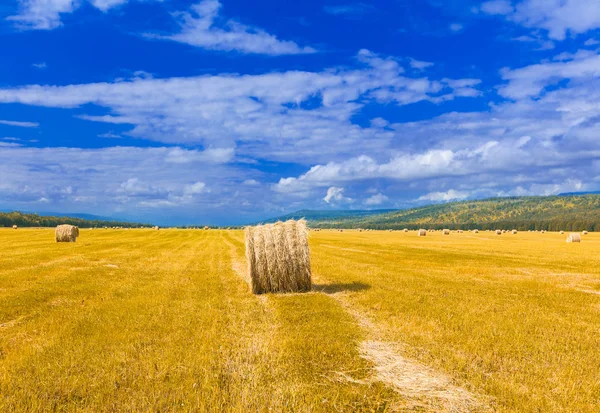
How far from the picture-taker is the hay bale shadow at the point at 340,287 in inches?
609

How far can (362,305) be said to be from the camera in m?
12.7

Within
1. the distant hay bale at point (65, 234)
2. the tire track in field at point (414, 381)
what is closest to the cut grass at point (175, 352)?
the tire track in field at point (414, 381)

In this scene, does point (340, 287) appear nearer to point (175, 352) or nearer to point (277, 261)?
point (277, 261)

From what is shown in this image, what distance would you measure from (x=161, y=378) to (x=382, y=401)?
382 cm

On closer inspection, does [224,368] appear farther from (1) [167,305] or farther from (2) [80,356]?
(1) [167,305]

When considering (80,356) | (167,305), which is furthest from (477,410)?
(167,305)

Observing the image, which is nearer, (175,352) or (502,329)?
(175,352)

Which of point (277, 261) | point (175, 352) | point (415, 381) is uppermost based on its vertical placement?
point (277, 261)

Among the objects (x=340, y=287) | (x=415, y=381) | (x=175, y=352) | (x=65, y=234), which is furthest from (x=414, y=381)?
(x=65, y=234)

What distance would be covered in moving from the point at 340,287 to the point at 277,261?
118 inches

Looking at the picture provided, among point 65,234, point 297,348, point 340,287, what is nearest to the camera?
point 297,348

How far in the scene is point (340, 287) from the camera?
1623cm

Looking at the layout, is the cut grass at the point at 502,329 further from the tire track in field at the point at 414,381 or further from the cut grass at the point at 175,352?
the cut grass at the point at 175,352

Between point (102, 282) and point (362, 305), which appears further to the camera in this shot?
point (102, 282)
